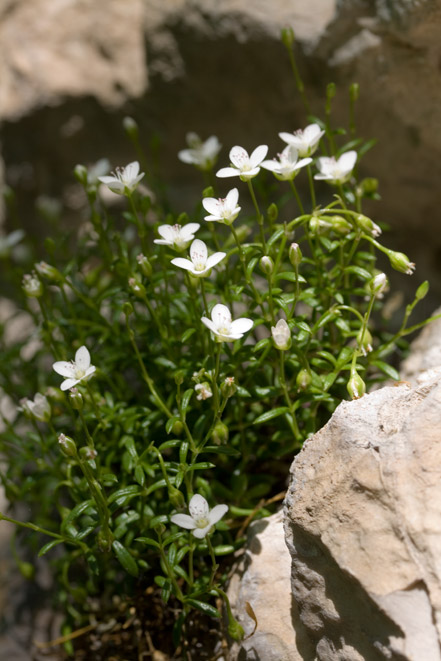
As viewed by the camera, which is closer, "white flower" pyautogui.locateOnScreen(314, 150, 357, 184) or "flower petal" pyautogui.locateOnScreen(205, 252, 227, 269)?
"flower petal" pyautogui.locateOnScreen(205, 252, 227, 269)

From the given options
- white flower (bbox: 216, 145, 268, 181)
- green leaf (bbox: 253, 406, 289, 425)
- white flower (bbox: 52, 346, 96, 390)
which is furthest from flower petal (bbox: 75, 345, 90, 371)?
white flower (bbox: 216, 145, 268, 181)

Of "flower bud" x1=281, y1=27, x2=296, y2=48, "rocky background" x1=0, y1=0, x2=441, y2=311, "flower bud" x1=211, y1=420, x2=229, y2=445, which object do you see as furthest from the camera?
"rocky background" x1=0, y1=0, x2=441, y2=311

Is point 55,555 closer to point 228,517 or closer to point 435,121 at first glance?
point 228,517

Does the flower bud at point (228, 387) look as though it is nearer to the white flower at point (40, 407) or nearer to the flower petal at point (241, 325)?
the flower petal at point (241, 325)

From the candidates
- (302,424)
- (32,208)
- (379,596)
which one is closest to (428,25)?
(302,424)

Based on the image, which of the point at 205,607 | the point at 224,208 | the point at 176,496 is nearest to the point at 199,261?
the point at 224,208

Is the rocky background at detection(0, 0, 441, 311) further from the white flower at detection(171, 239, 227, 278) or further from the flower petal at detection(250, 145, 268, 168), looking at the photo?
the white flower at detection(171, 239, 227, 278)

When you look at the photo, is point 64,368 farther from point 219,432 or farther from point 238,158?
point 238,158
